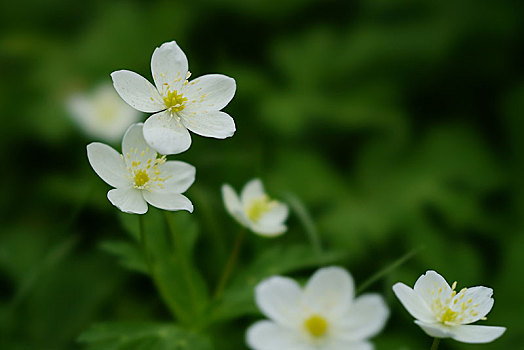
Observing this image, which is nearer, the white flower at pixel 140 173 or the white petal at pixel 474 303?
the white petal at pixel 474 303

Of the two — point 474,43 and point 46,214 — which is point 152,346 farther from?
point 474,43

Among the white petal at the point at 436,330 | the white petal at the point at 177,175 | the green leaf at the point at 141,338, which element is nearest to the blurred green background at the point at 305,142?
the green leaf at the point at 141,338

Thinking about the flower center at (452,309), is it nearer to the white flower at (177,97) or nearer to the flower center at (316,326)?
the flower center at (316,326)

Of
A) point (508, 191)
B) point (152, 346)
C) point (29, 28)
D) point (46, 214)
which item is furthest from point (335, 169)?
point (29, 28)

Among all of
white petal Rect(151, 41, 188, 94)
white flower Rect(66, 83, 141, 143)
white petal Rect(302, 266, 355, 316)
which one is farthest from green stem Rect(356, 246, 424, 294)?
white flower Rect(66, 83, 141, 143)

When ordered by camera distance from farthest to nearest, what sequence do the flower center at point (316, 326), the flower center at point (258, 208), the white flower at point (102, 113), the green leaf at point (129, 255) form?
1. the white flower at point (102, 113)
2. the flower center at point (258, 208)
3. the green leaf at point (129, 255)
4. the flower center at point (316, 326)

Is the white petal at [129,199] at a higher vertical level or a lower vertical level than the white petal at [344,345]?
higher

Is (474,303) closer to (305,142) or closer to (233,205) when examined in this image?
(233,205)

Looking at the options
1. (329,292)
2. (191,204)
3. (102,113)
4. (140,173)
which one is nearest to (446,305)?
(329,292)
